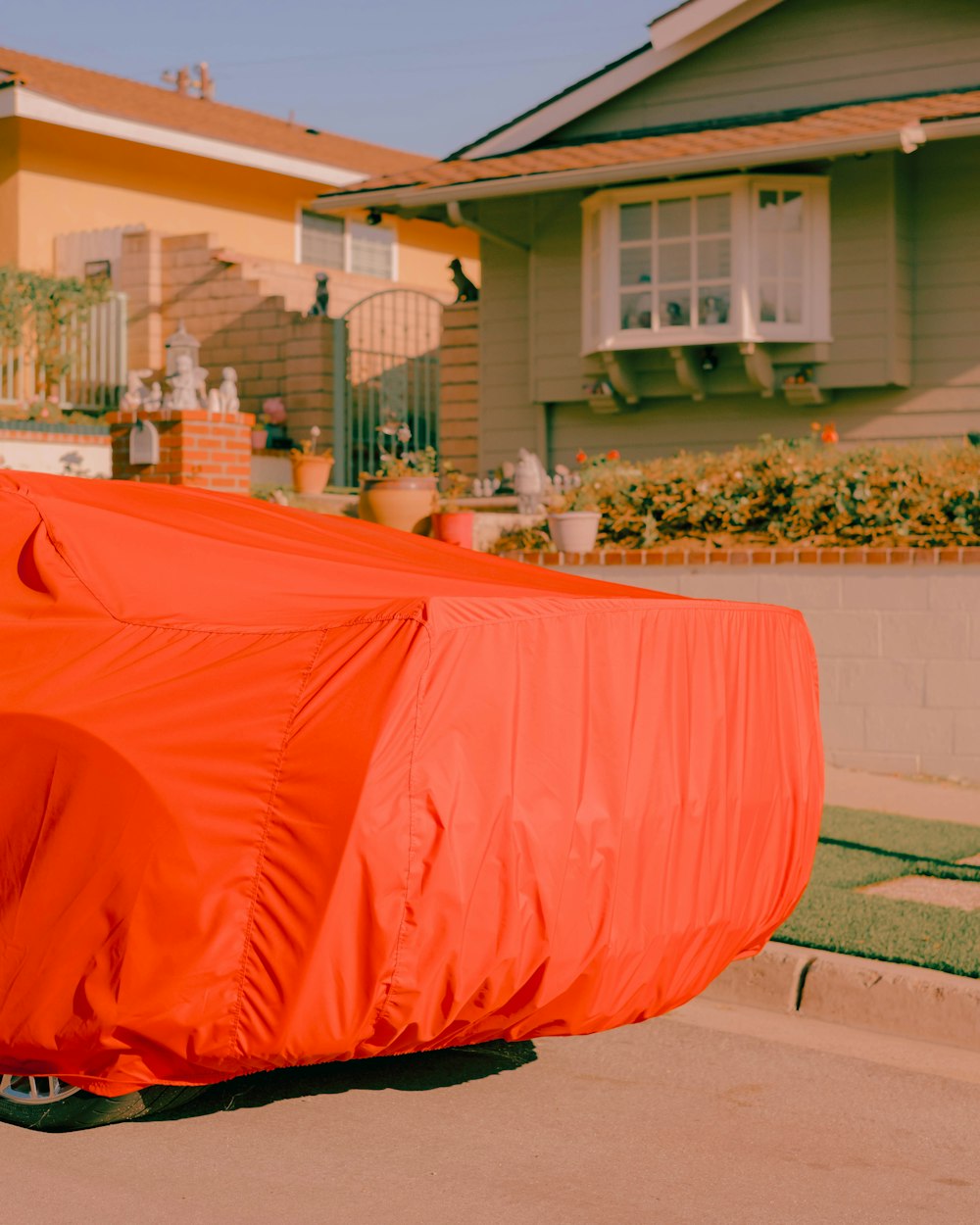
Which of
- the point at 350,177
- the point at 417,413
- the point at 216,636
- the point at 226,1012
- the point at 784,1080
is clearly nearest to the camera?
the point at 226,1012

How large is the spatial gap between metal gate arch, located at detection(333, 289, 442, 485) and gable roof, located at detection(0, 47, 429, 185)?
3.76 m

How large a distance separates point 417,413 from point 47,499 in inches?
526

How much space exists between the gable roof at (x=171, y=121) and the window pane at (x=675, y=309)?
8384mm

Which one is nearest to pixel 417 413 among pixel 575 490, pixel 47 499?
pixel 575 490

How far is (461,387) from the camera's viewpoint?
16281 mm

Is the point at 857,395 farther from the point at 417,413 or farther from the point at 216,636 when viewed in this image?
the point at 216,636

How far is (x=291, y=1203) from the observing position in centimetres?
370

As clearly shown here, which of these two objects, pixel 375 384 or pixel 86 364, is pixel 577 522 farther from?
pixel 86 364

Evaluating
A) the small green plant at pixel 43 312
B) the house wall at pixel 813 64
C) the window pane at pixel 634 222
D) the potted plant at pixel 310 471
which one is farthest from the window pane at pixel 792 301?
the small green plant at pixel 43 312

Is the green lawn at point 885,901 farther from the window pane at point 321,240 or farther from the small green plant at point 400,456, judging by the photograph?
the window pane at point 321,240

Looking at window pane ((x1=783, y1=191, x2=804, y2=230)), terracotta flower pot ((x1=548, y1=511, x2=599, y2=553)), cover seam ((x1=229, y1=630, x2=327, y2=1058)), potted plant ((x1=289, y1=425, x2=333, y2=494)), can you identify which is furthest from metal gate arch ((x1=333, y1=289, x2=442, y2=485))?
cover seam ((x1=229, y1=630, x2=327, y2=1058))

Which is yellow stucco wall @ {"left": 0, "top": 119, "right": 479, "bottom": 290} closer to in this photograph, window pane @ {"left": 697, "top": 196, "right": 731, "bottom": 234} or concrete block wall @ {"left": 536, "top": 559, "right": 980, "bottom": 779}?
window pane @ {"left": 697, "top": 196, "right": 731, "bottom": 234}

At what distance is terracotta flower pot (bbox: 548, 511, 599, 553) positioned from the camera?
10883 millimetres

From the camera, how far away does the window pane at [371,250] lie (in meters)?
23.2
